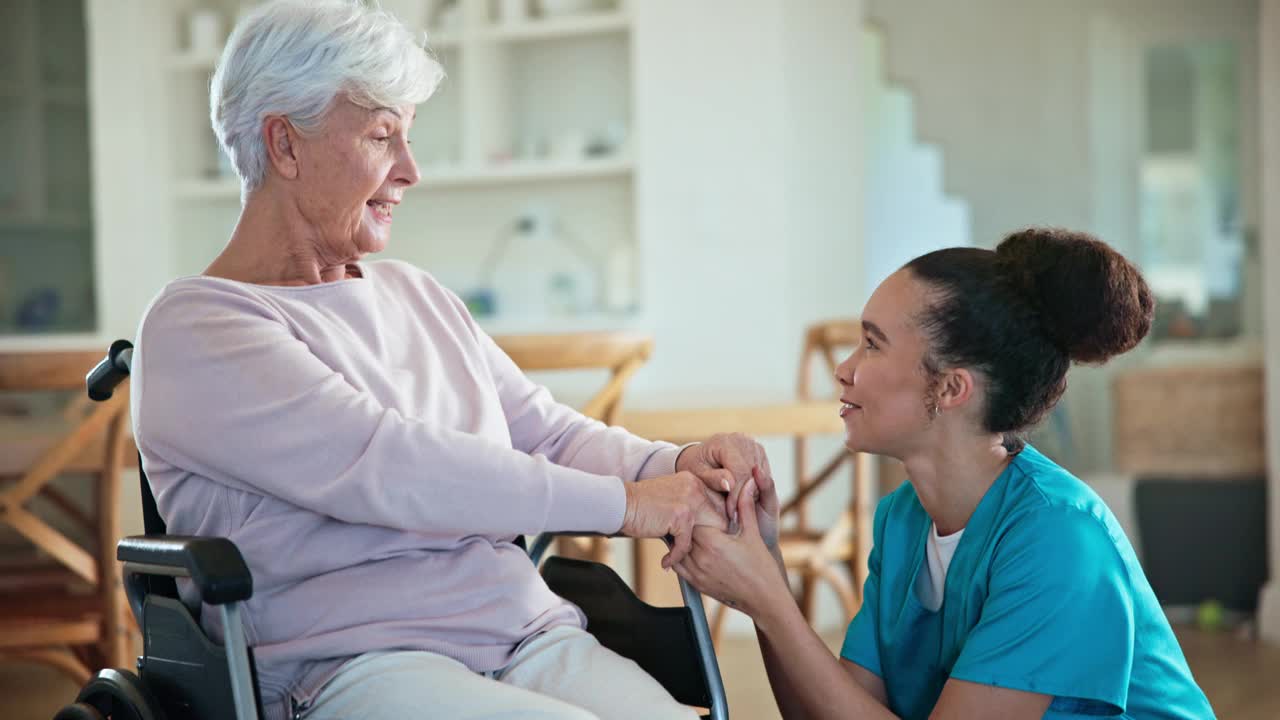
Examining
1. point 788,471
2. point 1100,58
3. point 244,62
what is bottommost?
point 788,471

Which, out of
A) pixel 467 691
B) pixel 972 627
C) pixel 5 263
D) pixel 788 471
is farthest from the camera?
pixel 5 263

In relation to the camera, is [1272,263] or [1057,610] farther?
[1272,263]

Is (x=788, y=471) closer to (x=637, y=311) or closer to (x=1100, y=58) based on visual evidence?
(x=637, y=311)

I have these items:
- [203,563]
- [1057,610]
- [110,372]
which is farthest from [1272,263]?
[203,563]

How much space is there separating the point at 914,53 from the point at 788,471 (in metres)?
2.67

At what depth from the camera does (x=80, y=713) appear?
1.34m

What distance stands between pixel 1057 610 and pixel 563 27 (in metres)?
3.55

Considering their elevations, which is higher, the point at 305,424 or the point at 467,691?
the point at 305,424

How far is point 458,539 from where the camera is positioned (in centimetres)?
148

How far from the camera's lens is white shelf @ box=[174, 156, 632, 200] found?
14.8 feet

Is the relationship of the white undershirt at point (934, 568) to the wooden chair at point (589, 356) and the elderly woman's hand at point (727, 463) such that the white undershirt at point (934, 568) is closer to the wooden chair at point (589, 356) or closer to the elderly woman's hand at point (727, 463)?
the elderly woman's hand at point (727, 463)

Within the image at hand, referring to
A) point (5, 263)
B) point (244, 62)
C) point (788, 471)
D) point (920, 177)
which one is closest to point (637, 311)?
point (788, 471)

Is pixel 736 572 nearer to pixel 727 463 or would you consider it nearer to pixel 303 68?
pixel 727 463

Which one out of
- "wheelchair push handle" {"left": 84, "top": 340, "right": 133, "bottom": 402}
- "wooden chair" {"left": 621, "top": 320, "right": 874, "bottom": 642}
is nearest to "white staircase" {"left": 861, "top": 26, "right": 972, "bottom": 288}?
"wooden chair" {"left": 621, "top": 320, "right": 874, "bottom": 642}
